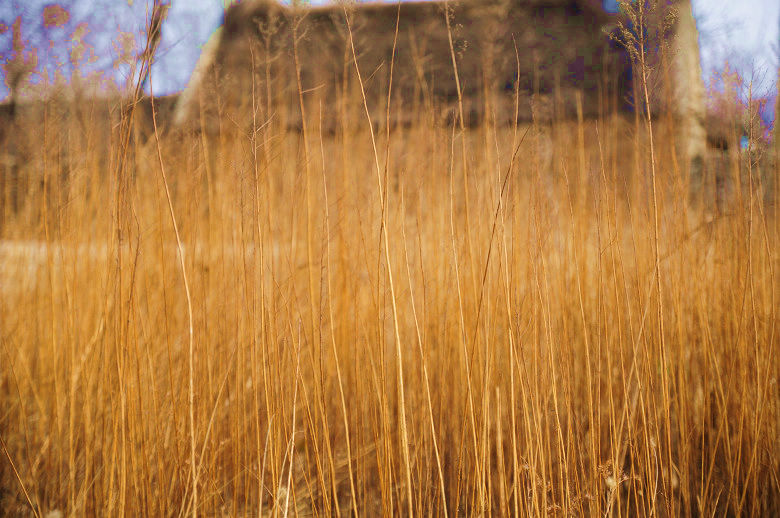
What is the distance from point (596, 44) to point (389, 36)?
2804mm

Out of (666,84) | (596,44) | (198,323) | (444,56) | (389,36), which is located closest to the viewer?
(198,323)

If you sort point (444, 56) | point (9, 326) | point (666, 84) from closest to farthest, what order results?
point (666, 84) < point (9, 326) < point (444, 56)

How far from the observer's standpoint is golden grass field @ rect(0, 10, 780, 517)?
2.42 ft

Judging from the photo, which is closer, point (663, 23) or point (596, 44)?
point (663, 23)

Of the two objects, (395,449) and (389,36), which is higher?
(389,36)

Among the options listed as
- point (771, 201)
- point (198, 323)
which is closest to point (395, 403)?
point (198, 323)

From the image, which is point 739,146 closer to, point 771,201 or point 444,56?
point 771,201

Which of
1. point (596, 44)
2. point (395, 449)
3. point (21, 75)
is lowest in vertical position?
point (395, 449)

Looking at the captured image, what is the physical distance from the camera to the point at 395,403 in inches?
44.3

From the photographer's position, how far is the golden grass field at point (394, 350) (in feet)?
2.42

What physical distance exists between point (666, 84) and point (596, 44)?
4.60 m

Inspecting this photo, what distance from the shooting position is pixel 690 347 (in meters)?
1.26

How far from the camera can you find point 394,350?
1.13m

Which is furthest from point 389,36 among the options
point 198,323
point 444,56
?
point 198,323
